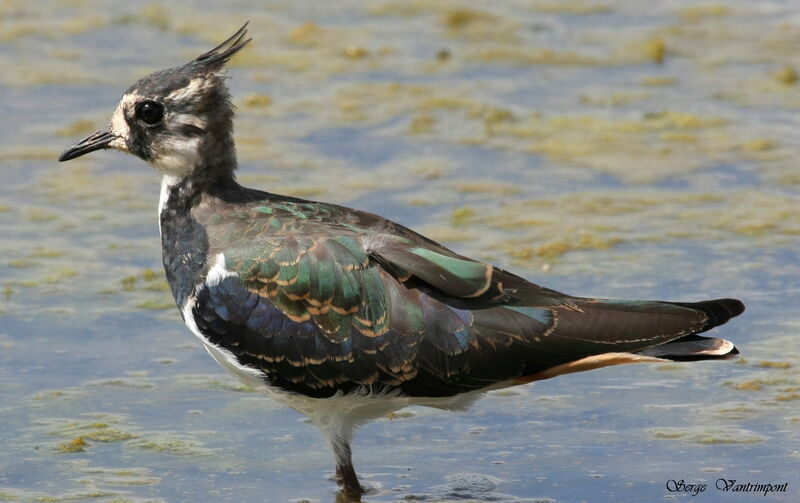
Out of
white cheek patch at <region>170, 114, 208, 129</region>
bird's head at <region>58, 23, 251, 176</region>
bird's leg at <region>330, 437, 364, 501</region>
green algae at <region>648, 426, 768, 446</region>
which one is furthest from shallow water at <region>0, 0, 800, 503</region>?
white cheek patch at <region>170, 114, 208, 129</region>

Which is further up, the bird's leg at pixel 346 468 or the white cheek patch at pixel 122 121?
the white cheek patch at pixel 122 121

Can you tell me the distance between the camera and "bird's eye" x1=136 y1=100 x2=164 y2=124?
7062mm

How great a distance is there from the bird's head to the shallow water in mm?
→ 1425

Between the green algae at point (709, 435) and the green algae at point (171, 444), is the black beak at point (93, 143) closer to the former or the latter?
the green algae at point (171, 444)

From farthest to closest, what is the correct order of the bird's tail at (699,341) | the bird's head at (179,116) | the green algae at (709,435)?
the green algae at (709,435) → the bird's head at (179,116) → the bird's tail at (699,341)

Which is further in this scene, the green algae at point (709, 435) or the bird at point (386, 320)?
the green algae at point (709, 435)

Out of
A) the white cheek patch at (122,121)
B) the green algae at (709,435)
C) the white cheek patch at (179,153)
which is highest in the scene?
the white cheek patch at (122,121)

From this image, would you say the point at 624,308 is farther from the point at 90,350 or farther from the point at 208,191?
the point at 90,350

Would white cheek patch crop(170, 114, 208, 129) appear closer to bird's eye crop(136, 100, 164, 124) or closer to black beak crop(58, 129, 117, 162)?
bird's eye crop(136, 100, 164, 124)

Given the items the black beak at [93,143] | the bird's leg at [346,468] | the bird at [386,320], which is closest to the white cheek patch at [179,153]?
the black beak at [93,143]

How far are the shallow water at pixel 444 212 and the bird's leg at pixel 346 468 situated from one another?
5.6 inches

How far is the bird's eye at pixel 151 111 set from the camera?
7062 mm

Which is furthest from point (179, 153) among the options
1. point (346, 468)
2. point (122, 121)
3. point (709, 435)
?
point (709, 435)

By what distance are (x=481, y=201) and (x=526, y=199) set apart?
312 mm
